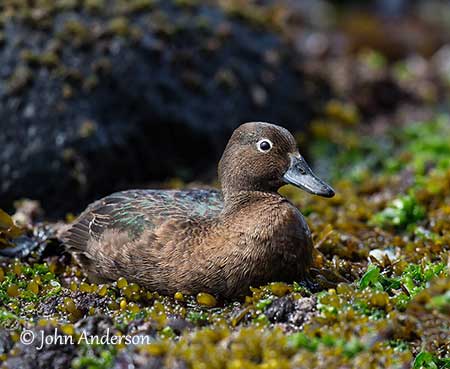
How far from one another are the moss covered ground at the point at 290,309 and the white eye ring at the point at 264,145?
0.93 metres

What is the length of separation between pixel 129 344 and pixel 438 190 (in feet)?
12.6

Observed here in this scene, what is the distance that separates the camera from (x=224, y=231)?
4.89 m

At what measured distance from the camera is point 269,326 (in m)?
4.43

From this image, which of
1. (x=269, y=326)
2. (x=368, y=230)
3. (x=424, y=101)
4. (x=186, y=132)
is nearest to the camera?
(x=269, y=326)

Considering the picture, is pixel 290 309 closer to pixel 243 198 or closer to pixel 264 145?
pixel 243 198

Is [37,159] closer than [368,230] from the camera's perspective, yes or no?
No

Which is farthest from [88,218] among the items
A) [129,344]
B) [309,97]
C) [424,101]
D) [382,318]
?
[424,101]

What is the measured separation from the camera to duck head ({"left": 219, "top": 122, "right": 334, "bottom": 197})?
509 centimetres

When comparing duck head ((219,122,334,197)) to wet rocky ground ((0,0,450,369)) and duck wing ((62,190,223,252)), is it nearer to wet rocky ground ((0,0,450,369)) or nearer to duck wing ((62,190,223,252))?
duck wing ((62,190,223,252))

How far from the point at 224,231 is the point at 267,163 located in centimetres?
59

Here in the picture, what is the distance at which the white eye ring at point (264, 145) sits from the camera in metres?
5.10

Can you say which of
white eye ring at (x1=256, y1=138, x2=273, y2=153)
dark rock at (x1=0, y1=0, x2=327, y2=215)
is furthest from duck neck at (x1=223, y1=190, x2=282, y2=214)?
dark rock at (x1=0, y1=0, x2=327, y2=215)

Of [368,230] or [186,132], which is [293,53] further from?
[368,230]

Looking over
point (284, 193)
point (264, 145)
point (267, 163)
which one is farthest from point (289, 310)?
point (284, 193)
